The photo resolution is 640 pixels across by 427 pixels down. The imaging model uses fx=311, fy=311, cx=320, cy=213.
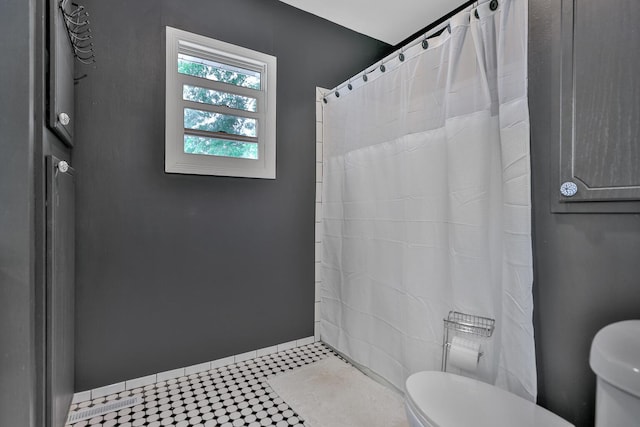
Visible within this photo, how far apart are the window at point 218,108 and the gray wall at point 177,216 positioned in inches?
2.7

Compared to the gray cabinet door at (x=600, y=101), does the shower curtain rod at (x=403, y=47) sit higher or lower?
higher

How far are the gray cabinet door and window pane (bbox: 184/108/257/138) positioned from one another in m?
1.76

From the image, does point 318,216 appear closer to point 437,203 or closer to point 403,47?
point 437,203

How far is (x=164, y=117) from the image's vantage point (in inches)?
75.2

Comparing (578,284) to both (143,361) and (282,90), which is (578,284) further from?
(143,361)

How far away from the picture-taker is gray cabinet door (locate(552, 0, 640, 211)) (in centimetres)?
100

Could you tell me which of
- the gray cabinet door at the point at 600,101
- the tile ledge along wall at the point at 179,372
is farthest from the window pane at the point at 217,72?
the tile ledge along wall at the point at 179,372

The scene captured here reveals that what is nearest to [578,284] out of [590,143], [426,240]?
[590,143]

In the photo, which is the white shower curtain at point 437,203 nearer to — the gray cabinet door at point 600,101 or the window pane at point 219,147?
the gray cabinet door at point 600,101

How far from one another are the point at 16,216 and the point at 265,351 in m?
1.74

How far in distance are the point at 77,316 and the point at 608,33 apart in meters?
2.66

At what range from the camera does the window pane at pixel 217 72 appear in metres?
2.00

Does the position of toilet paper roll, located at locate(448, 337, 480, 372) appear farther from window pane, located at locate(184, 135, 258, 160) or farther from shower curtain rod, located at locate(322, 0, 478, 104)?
window pane, located at locate(184, 135, 258, 160)

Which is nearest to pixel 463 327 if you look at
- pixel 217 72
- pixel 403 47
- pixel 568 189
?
pixel 568 189
